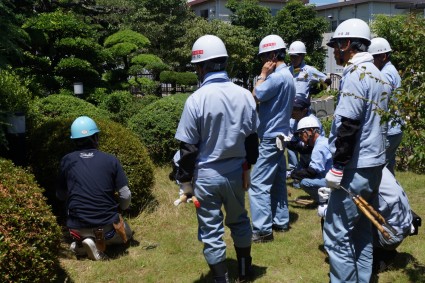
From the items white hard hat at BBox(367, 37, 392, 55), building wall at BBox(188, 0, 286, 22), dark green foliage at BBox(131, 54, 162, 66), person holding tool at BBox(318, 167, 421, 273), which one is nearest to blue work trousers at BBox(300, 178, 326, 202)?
person holding tool at BBox(318, 167, 421, 273)

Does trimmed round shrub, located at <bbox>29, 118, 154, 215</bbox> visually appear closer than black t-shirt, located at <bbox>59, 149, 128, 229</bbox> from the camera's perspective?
No

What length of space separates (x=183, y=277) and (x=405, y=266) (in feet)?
6.58

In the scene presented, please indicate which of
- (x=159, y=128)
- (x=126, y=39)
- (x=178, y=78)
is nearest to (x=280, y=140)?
(x=159, y=128)

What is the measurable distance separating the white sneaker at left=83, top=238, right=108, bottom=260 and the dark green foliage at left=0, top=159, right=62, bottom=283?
75 centimetres

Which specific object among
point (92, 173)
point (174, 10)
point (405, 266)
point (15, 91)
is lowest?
point (405, 266)

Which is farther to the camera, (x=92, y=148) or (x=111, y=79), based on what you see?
(x=111, y=79)

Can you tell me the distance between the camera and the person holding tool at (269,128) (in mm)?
4719

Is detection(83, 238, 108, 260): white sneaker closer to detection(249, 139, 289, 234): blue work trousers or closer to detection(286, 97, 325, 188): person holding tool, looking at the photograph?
detection(249, 139, 289, 234): blue work trousers

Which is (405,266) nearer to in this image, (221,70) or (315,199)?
(315,199)

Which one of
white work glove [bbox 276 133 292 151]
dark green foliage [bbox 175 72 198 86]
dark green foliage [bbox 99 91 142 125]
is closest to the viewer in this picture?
white work glove [bbox 276 133 292 151]

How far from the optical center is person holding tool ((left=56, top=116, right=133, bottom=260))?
4.24 metres

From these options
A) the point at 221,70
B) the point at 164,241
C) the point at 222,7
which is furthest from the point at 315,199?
the point at 222,7

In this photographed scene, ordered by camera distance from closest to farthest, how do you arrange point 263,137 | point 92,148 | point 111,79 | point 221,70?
point 221,70 < point 92,148 < point 263,137 < point 111,79

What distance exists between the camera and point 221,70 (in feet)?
11.9
